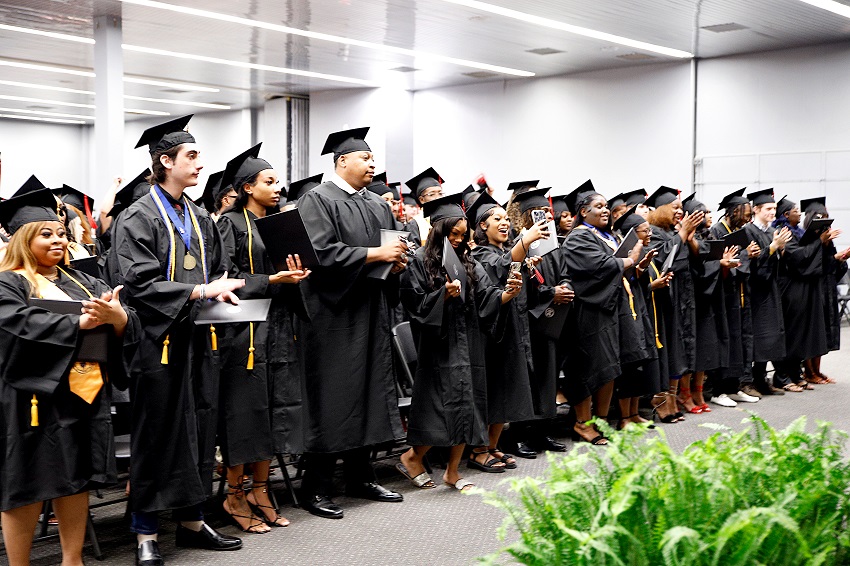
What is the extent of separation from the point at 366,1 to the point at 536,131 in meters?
7.46

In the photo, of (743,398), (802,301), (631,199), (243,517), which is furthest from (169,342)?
(802,301)

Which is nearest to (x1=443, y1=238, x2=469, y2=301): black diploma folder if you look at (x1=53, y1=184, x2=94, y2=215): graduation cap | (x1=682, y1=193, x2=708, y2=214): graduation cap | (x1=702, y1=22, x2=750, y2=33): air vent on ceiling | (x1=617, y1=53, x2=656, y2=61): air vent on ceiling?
(x1=53, y1=184, x2=94, y2=215): graduation cap

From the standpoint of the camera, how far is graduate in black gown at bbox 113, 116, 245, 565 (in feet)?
14.3

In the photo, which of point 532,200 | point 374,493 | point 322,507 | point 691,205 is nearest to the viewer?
point 322,507

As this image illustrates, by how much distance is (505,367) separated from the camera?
6.39 meters

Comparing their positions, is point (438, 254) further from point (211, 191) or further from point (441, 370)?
point (211, 191)

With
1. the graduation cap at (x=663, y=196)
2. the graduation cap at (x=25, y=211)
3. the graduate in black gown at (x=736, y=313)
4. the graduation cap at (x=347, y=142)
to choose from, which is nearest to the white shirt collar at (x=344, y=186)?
the graduation cap at (x=347, y=142)

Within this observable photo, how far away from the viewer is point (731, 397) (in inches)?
364

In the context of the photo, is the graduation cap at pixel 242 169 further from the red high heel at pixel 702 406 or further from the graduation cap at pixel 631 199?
the red high heel at pixel 702 406

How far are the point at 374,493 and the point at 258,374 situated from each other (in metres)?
1.21

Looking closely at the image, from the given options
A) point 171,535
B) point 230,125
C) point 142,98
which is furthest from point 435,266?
point 230,125

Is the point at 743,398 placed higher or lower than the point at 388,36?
lower

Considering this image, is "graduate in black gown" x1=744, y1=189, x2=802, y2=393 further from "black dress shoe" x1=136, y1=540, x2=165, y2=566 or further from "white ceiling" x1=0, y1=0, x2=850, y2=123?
"black dress shoe" x1=136, y1=540, x2=165, y2=566

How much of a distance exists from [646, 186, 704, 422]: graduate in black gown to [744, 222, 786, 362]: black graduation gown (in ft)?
4.19
